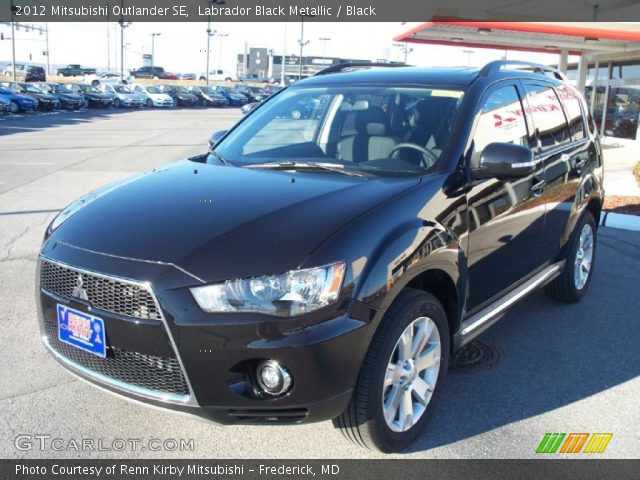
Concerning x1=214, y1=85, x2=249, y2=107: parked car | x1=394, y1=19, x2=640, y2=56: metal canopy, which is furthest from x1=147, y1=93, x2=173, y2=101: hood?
x1=394, y1=19, x2=640, y2=56: metal canopy

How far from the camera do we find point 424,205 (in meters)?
3.17

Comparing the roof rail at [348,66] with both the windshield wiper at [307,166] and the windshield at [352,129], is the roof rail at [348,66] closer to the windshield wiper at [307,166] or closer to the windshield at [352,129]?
the windshield at [352,129]

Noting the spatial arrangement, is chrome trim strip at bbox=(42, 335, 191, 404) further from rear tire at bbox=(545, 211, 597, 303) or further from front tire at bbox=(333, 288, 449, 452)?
rear tire at bbox=(545, 211, 597, 303)

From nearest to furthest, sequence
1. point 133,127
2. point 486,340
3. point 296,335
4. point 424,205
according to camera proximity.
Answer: point 296,335 < point 424,205 < point 486,340 < point 133,127

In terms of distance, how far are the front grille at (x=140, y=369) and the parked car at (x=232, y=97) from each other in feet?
177

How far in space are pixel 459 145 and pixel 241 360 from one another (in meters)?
1.80

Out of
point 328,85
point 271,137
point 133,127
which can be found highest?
point 328,85

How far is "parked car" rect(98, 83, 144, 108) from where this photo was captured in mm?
44062

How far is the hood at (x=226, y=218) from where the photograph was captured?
2.69 m

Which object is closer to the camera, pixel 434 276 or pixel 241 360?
pixel 241 360

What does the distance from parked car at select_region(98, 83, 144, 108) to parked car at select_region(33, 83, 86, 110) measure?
15.6ft

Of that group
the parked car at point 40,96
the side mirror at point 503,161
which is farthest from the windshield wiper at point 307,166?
the parked car at point 40,96

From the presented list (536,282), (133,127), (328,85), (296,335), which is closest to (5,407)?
(296,335)

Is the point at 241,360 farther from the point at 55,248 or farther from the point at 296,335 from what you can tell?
the point at 55,248
